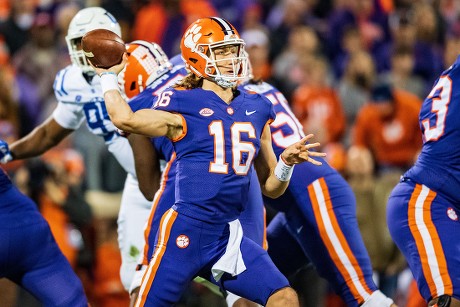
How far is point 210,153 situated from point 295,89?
18.0ft

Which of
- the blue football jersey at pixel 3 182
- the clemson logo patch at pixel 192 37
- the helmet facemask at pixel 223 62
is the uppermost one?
the clemson logo patch at pixel 192 37

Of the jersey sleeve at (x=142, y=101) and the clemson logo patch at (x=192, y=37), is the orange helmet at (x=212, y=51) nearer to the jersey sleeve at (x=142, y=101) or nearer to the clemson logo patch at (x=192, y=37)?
the clemson logo patch at (x=192, y=37)

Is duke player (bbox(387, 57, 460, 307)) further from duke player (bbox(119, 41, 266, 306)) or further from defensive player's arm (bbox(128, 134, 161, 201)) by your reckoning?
defensive player's arm (bbox(128, 134, 161, 201))

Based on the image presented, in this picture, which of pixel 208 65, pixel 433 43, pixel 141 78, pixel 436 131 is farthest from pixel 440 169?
pixel 433 43

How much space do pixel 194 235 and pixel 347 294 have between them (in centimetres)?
138

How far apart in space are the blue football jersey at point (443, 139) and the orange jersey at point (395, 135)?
12.5ft

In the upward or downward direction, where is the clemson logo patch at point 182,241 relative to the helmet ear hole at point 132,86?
downward

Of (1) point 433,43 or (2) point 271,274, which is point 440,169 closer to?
(2) point 271,274

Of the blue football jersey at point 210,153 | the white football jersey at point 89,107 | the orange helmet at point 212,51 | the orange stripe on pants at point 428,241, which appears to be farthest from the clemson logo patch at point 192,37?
the orange stripe on pants at point 428,241

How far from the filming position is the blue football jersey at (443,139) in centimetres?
548

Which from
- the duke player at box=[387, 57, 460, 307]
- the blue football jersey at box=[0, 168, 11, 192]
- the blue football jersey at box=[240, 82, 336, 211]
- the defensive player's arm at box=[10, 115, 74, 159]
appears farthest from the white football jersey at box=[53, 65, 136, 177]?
the duke player at box=[387, 57, 460, 307]

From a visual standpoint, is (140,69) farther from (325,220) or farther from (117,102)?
(325,220)

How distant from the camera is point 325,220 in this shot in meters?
6.09

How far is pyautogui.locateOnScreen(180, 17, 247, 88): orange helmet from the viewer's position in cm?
521
